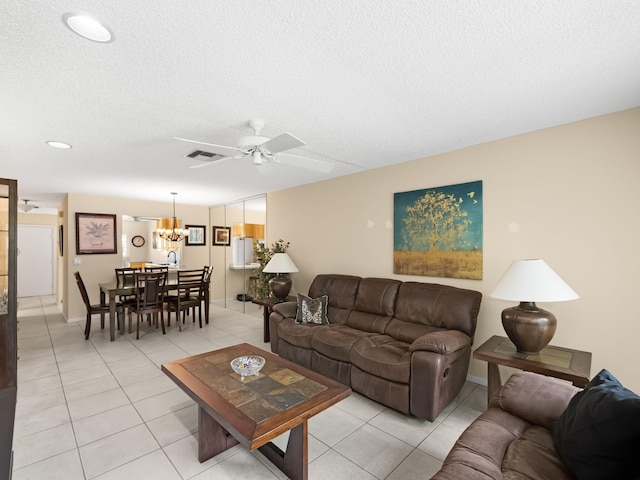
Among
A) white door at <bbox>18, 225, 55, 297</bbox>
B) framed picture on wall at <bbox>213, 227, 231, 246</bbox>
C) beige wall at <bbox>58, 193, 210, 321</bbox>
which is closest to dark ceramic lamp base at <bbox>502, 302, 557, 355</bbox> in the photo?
framed picture on wall at <bbox>213, 227, 231, 246</bbox>

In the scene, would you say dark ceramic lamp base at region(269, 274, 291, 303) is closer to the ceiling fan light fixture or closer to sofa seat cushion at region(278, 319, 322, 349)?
sofa seat cushion at region(278, 319, 322, 349)

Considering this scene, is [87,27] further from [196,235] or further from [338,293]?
[196,235]

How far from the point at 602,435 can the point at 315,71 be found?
216 centimetres

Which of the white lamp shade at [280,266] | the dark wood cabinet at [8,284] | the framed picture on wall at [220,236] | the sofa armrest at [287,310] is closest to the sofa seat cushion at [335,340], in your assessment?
the sofa armrest at [287,310]

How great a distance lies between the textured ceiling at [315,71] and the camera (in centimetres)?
137

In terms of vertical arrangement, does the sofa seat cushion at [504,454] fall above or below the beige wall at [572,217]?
below

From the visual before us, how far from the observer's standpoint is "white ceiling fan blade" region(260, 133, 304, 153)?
84.0 inches

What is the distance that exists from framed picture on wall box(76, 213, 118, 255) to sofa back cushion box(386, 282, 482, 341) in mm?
5722

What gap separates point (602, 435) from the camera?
119 centimetres

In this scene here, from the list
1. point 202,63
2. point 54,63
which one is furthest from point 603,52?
point 54,63

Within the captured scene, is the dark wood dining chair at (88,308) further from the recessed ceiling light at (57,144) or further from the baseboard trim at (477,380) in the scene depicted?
the baseboard trim at (477,380)

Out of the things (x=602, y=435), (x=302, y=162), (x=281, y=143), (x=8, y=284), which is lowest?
(x=602, y=435)

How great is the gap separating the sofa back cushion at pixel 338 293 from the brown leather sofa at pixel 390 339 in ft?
0.04

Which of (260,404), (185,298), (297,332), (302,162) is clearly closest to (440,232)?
(302,162)
